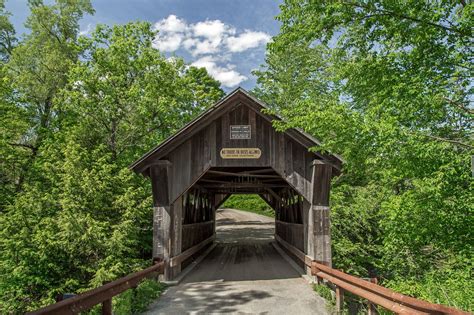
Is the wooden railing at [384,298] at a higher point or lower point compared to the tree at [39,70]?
lower

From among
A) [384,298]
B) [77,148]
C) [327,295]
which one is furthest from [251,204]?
[384,298]

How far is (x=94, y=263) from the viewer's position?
10180mm

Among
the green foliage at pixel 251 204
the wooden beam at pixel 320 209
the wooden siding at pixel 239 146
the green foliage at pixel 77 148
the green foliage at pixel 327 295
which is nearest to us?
the green foliage at pixel 327 295

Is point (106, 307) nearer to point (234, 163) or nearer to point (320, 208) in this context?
point (234, 163)

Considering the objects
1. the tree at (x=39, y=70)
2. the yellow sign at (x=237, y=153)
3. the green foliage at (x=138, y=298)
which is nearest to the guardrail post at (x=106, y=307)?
the green foliage at (x=138, y=298)

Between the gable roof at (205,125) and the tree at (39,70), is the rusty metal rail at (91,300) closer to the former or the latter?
the gable roof at (205,125)

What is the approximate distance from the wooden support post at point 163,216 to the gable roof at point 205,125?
1.17ft

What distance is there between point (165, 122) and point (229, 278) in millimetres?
9229

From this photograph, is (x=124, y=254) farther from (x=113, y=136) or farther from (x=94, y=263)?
(x=113, y=136)

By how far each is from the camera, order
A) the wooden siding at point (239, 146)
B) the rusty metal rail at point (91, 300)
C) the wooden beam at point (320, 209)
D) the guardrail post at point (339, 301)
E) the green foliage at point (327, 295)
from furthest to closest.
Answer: the wooden siding at point (239, 146) < the wooden beam at point (320, 209) < the green foliage at point (327, 295) < the guardrail post at point (339, 301) < the rusty metal rail at point (91, 300)

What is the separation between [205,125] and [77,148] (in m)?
5.69

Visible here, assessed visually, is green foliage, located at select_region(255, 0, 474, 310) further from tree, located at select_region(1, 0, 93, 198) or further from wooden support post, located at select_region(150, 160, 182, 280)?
tree, located at select_region(1, 0, 93, 198)

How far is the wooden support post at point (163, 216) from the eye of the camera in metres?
8.37

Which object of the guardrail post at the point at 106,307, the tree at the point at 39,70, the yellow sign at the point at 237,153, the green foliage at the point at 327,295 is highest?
the tree at the point at 39,70
